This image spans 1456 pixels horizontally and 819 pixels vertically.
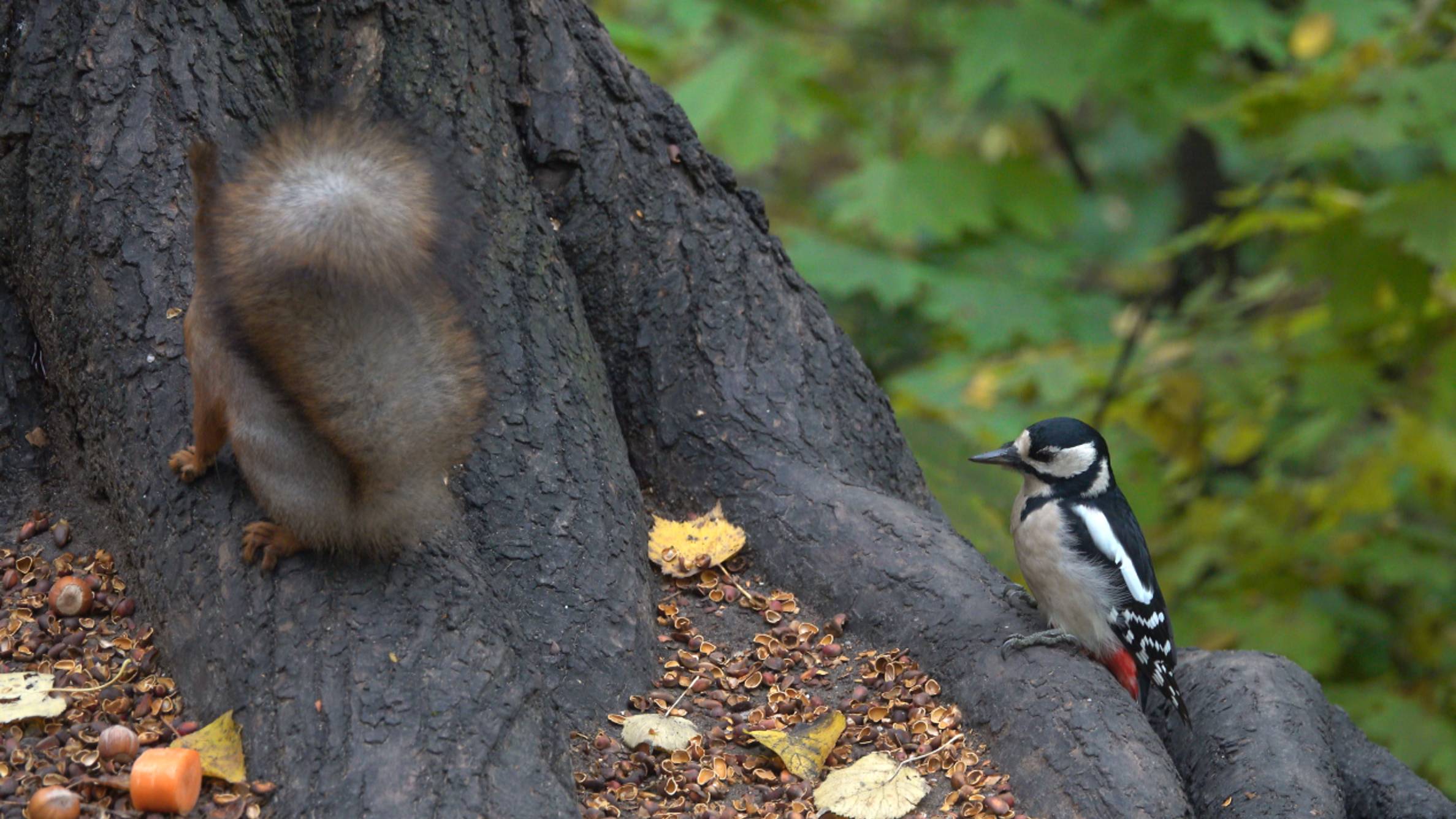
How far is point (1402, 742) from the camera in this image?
5004mm

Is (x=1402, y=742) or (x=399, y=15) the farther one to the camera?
(x=1402, y=742)

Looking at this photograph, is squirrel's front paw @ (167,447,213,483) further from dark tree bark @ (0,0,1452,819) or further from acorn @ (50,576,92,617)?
acorn @ (50,576,92,617)

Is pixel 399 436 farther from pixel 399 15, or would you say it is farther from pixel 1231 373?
pixel 1231 373

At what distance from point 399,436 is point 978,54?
422cm

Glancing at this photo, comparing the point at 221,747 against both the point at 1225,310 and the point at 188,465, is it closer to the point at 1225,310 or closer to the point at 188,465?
the point at 188,465

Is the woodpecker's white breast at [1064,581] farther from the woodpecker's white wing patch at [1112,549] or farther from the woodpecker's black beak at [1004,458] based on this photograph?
the woodpecker's black beak at [1004,458]

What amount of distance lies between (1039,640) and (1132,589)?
56cm

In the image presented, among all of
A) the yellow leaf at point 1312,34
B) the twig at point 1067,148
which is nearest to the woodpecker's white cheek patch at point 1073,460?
the yellow leaf at point 1312,34

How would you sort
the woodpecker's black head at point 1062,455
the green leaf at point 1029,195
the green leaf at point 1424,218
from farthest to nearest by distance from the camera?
the green leaf at point 1029,195 < the green leaf at point 1424,218 < the woodpecker's black head at point 1062,455

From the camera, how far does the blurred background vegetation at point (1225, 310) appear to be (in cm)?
473

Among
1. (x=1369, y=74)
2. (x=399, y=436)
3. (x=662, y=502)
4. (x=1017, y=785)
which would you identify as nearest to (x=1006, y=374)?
(x=1369, y=74)

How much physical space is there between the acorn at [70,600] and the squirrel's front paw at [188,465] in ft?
1.16

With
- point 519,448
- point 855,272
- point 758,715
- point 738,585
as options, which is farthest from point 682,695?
point 855,272

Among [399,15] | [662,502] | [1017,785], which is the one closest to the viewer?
[1017,785]
